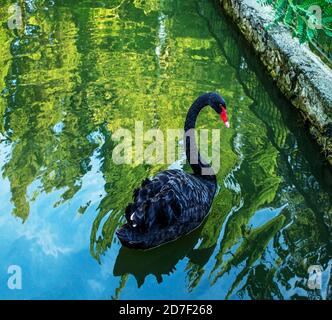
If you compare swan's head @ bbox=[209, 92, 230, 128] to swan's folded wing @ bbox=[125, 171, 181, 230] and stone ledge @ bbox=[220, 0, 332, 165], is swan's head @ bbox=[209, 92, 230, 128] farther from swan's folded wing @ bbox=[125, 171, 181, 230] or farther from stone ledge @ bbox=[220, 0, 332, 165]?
stone ledge @ bbox=[220, 0, 332, 165]

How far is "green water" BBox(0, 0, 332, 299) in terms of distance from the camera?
2.93 meters

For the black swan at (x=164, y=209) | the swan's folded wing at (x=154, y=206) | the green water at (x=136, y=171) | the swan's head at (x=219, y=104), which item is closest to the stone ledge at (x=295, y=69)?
the green water at (x=136, y=171)

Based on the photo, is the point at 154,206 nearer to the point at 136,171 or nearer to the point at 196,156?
the point at 196,156

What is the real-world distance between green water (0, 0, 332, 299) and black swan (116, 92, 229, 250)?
111mm

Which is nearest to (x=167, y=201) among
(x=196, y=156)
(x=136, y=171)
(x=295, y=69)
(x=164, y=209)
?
(x=164, y=209)

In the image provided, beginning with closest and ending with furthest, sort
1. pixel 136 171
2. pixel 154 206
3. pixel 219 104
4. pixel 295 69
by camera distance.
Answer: pixel 154 206 → pixel 219 104 → pixel 136 171 → pixel 295 69

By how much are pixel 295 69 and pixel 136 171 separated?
1677mm

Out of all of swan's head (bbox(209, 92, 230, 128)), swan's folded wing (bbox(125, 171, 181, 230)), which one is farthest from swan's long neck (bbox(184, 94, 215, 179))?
swan's folded wing (bbox(125, 171, 181, 230))

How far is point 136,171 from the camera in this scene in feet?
12.3

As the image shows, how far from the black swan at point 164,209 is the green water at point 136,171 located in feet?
0.36

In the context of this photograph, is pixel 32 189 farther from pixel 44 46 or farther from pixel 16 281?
pixel 44 46

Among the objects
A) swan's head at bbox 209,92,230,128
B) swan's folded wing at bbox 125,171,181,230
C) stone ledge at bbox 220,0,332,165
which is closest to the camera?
swan's folded wing at bbox 125,171,181,230

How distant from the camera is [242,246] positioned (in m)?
3.12

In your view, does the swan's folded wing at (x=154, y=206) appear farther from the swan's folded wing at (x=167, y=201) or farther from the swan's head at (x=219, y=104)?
the swan's head at (x=219, y=104)
